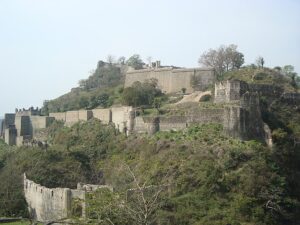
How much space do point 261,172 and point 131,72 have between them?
30994 mm

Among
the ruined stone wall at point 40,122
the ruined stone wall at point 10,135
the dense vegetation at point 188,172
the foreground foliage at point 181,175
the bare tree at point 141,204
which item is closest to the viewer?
the bare tree at point 141,204

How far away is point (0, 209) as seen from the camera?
3553cm

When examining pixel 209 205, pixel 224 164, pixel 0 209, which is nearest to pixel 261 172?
pixel 224 164

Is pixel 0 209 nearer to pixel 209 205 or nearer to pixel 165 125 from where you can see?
pixel 165 125

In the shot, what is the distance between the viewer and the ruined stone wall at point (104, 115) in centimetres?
4678

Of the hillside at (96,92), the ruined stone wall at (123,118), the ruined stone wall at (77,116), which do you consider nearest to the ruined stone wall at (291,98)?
the ruined stone wall at (123,118)

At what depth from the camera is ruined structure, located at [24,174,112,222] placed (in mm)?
27484

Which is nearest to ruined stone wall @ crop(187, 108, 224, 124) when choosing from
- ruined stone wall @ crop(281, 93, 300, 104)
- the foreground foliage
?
the foreground foliage

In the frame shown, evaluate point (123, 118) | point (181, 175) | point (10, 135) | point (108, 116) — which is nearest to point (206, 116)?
point (181, 175)

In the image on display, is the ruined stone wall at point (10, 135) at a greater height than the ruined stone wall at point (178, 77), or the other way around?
the ruined stone wall at point (178, 77)

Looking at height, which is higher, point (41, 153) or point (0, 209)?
point (41, 153)

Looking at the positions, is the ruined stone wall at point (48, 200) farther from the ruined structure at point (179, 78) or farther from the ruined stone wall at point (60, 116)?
the ruined structure at point (179, 78)

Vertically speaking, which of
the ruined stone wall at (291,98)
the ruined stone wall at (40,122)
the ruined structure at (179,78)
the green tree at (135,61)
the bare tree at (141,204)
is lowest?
the bare tree at (141,204)

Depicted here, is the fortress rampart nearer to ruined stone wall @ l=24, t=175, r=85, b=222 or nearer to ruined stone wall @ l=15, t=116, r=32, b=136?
ruined stone wall @ l=15, t=116, r=32, b=136
